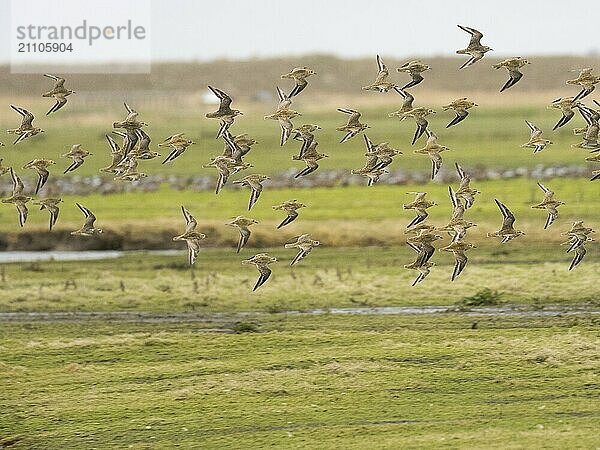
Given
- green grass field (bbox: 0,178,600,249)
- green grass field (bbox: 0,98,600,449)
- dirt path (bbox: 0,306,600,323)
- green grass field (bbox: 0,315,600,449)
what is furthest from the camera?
green grass field (bbox: 0,178,600,249)

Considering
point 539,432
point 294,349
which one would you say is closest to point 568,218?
point 294,349

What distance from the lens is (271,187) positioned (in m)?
70.5

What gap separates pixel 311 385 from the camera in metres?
31.5

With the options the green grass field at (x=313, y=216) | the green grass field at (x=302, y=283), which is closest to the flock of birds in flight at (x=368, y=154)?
the green grass field at (x=302, y=283)

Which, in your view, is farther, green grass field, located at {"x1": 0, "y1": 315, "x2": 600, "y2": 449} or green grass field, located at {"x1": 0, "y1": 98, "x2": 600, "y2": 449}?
green grass field, located at {"x1": 0, "y1": 98, "x2": 600, "y2": 449}

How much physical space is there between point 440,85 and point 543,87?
25.5ft

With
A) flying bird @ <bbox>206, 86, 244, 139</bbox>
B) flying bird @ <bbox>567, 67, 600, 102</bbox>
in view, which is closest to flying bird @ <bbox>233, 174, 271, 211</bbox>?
flying bird @ <bbox>206, 86, 244, 139</bbox>

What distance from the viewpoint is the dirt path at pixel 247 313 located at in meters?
40.2

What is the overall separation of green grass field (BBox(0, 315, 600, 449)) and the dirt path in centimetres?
131

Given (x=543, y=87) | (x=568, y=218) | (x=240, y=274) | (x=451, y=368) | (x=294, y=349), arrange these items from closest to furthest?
(x=451, y=368)
(x=294, y=349)
(x=240, y=274)
(x=568, y=218)
(x=543, y=87)

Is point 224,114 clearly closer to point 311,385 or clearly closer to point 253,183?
point 253,183

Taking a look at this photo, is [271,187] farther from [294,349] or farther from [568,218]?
[294,349]

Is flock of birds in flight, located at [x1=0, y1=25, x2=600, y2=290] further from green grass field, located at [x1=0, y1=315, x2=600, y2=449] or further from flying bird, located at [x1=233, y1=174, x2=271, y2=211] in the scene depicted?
green grass field, located at [x1=0, y1=315, x2=600, y2=449]

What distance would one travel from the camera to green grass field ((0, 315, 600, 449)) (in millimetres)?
27906
